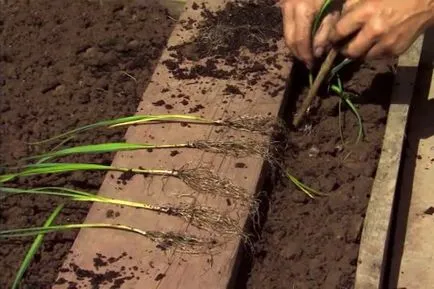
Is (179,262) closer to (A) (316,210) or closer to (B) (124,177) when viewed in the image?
(B) (124,177)

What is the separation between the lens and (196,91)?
3.03m

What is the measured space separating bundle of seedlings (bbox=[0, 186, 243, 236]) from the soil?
72 mm

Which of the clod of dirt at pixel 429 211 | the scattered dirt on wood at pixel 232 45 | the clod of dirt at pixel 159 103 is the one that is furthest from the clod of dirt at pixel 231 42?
the clod of dirt at pixel 429 211

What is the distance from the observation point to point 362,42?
271cm

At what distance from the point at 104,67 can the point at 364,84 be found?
937mm

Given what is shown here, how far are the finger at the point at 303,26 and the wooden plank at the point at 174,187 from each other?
21 cm

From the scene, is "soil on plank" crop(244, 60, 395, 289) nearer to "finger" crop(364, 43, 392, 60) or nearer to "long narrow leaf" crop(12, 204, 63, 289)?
"finger" crop(364, 43, 392, 60)

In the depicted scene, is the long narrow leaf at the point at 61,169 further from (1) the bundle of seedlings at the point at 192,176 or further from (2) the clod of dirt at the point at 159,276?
(2) the clod of dirt at the point at 159,276

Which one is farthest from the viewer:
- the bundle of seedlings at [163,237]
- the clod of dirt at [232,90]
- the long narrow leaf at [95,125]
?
the clod of dirt at [232,90]

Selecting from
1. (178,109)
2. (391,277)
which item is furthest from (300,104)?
(391,277)

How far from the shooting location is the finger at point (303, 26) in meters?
2.83

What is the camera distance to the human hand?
266 centimetres

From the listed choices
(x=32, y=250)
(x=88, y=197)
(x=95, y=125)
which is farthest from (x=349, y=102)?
(x=32, y=250)

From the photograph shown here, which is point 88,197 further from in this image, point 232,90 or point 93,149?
point 232,90
